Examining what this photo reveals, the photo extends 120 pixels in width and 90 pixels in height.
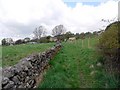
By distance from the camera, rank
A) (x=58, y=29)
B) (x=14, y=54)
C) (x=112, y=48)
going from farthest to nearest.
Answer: (x=58, y=29), (x=14, y=54), (x=112, y=48)

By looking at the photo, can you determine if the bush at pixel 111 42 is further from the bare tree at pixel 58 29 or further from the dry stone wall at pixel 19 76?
the bare tree at pixel 58 29

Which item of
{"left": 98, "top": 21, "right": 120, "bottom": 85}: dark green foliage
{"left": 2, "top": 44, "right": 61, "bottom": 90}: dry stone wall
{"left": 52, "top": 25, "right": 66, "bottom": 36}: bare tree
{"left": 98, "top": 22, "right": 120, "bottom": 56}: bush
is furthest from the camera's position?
{"left": 52, "top": 25, "right": 66, "bottom": 36}: bare tree

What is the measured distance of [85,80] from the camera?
41.7 ft

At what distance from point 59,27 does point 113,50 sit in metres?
88.8

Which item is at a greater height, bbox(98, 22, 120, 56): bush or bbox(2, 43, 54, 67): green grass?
bbox(98, 22, 120, 56): bush

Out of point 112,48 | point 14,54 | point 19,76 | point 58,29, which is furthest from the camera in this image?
point 58,29

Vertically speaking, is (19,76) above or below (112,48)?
below

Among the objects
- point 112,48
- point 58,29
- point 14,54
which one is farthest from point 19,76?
point 58,29

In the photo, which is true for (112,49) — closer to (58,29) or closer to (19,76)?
(19,76)

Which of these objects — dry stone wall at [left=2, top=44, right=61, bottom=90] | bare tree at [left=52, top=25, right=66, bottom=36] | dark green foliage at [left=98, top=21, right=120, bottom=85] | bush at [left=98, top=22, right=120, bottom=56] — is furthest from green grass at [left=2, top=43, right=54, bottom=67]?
bare tree at [left=52, top=25, right=66, bottom=36]

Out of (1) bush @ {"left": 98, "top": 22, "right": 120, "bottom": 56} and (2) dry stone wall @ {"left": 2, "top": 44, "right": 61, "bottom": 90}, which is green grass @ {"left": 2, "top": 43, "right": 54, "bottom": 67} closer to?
(2) dry stone wall @ {"left": 2, "top": 44, "right": 61, "bottom": 90}

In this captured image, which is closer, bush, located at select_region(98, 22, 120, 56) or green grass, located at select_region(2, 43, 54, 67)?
green grass, located at select_region(2, 43, 54, 67)

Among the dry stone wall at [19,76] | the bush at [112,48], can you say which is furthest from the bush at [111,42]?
the dry stone wall at [19,76]

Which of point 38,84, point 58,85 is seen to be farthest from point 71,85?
point 38,84
